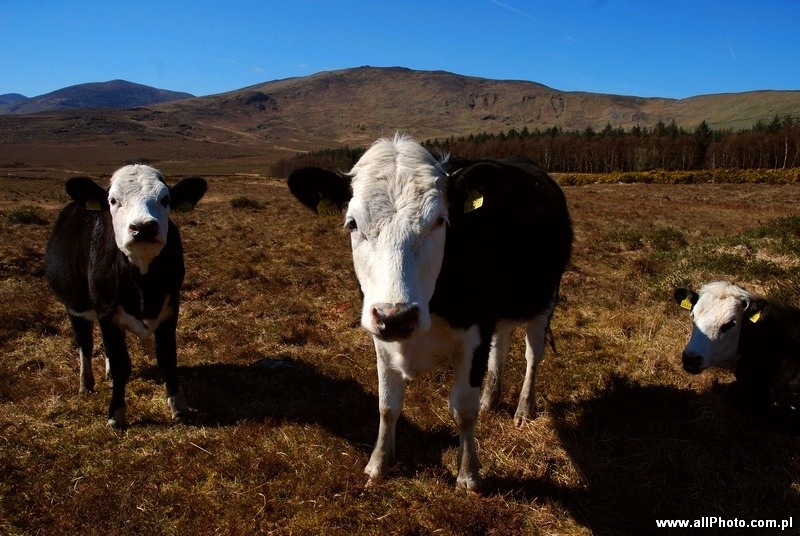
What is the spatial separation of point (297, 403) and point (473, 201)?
3.22 meters

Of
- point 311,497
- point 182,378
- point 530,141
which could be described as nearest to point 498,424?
point 311,497

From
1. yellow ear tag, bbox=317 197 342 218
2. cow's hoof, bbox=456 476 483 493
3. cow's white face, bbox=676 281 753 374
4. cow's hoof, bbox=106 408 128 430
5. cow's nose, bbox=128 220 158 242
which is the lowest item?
cow's hoof, bbox=456 476 483 493

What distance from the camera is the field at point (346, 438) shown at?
3.70 m

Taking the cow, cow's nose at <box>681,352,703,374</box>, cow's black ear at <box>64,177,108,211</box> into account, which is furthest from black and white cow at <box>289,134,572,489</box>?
cow's black ear at <box>64,177,108,211</box>

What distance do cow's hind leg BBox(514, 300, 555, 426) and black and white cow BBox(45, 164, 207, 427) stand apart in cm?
359

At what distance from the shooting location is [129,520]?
143 inches

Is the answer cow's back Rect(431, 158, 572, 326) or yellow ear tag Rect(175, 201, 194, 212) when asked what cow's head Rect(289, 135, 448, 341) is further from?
yellow ear tag Rect(175, 201, 194, 212)

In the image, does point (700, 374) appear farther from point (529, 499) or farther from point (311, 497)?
point (311, 497)

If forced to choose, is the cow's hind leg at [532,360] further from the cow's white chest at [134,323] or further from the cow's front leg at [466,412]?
the cow's white chest at [134,323]

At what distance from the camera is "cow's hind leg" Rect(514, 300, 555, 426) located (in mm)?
5207

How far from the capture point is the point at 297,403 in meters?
5.42

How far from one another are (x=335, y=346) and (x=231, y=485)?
317 cm

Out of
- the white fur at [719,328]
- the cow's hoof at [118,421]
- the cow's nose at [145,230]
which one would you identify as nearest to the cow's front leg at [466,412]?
the white fur at [719,328]

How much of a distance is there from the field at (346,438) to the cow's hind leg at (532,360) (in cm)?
19
